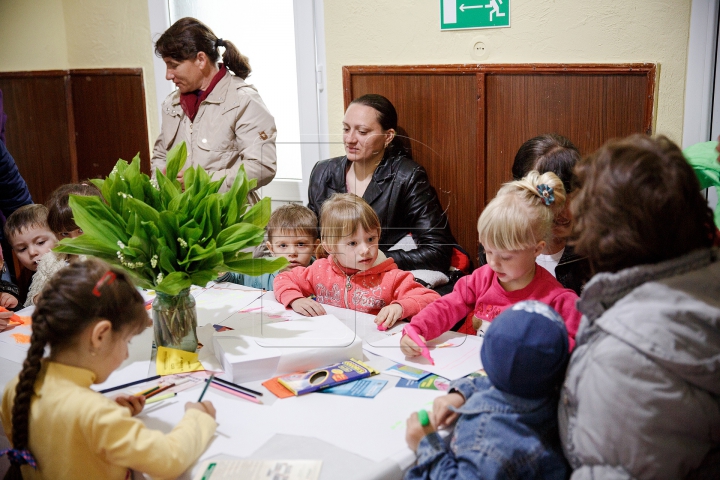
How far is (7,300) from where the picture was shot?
7.98 ft

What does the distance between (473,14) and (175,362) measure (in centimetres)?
213

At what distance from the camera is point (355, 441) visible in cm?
130

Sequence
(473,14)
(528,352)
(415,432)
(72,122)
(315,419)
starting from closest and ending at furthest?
1. (528,352)
2. (415,432)
3. (315,419)
4. (473,14)
5. (72,122)

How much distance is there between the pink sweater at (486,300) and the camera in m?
1.69

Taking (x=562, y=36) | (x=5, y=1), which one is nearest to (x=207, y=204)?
(x=562, y=36)

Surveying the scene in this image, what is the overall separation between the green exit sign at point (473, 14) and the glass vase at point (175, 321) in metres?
1.97

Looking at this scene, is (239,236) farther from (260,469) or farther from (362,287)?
(260,469)

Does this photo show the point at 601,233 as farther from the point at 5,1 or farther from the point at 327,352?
the point at 5,1

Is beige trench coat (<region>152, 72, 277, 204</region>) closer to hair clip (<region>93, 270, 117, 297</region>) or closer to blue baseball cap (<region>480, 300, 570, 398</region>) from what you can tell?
hair clip (<region>93, 270, 117, 297</region>)

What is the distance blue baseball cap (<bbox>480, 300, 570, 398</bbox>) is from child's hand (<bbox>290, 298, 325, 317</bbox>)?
2.80 feet

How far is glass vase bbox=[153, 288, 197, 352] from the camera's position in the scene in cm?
168

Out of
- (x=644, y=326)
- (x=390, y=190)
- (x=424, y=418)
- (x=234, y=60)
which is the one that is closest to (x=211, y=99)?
(x=234, y=60)

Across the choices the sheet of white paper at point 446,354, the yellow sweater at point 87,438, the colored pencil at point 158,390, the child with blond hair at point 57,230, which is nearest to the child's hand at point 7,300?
the child with blond hair at point 57,230

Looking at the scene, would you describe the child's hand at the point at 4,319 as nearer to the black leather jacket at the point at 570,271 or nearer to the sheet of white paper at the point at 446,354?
the sheet of white paper at the point at 446,354
